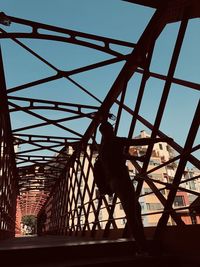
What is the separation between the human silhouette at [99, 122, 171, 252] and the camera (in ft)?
12.7

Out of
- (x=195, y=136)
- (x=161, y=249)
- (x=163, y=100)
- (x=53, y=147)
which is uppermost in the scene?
(x=53, y=147)

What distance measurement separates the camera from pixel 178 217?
4223mm

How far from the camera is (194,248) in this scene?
3.70 metres

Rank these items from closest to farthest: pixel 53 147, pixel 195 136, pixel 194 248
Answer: pixel 194 248
pixel 195 136
pixel 53 147

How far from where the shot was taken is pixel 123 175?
13.8 feet

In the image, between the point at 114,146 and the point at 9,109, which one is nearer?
the point at 114,146

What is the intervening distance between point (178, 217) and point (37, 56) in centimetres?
561

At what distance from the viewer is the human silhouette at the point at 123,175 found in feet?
12.7

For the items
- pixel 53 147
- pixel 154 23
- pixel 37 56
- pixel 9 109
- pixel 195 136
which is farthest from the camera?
pixel 53 147

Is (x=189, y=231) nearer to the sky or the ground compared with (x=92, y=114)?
nearer to the ground

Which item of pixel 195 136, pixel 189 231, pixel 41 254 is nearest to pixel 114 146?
pixel 195 136

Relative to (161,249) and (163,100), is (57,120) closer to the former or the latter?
(163,100)

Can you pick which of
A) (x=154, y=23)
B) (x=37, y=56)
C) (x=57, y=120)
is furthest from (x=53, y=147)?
(x=154, y=23)

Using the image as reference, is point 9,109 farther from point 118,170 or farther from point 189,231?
point 189,231
